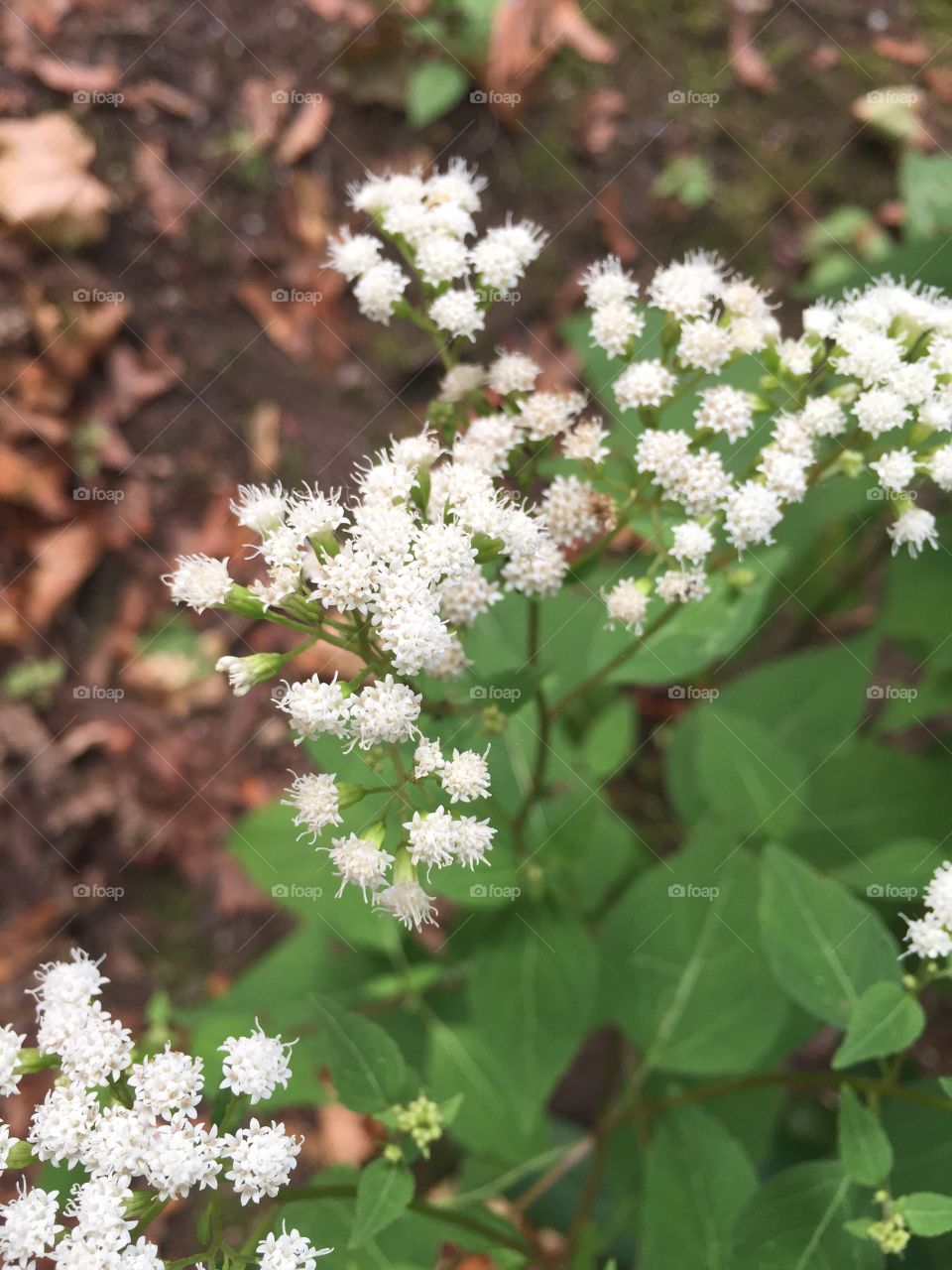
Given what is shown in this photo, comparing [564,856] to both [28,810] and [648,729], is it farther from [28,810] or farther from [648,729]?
[28,810]

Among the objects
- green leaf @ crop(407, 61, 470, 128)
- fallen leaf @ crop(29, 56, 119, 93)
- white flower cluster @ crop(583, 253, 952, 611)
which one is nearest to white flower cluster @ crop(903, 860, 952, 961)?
white flower cluster @ crop(583, 253, 952, 611)

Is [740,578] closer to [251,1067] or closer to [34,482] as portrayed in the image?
[251,1067]

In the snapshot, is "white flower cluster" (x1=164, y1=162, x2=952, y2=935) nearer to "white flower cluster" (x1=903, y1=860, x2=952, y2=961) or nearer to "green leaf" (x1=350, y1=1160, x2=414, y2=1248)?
"green leaf" (x1=350, y1=1160, x2=414, y2=1248)

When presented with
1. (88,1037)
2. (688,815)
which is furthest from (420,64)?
(88,1037)

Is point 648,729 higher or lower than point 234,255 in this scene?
lower

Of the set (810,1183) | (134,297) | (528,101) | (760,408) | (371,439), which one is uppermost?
(528,101)

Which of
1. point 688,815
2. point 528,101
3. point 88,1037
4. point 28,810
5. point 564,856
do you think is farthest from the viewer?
point 528,101

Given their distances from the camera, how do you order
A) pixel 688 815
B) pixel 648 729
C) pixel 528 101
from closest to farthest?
pixel 688 815, pixel 648 729, pixel 528 101
